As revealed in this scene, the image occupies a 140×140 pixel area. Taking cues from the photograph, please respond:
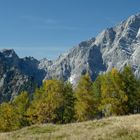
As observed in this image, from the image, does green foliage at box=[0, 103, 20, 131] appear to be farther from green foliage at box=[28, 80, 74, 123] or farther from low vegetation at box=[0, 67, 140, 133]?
green foliage at box=[28, 80, 74, 123]

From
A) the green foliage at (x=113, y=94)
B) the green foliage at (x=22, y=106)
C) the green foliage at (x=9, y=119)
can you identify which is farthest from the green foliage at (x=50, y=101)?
the green foliage at (x=113, y=94)

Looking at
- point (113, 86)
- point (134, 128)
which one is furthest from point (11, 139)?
point (113, 86)

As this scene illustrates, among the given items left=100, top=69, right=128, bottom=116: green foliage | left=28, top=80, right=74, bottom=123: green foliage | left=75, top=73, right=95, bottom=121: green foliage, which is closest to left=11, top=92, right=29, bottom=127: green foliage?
left=28, top=80, right=74, bottom=123: green foliage

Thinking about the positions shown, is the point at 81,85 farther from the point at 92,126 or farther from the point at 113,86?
the point at 92,126

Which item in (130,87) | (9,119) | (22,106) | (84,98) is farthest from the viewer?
(9,119)

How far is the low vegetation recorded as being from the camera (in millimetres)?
77000

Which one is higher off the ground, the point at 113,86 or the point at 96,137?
the point at 113,86

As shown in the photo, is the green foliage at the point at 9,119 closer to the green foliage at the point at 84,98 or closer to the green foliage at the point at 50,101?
the green foliage at the point at 50,101

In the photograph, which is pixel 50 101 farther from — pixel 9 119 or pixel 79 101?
pixel 9 119

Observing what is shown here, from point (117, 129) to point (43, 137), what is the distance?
218 inches

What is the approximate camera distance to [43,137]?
30.8 metres

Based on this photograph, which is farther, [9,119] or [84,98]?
[9,119]

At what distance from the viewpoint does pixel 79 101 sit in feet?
261

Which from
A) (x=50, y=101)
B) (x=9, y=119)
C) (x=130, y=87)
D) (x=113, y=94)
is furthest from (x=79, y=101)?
(x=9, y=119)
